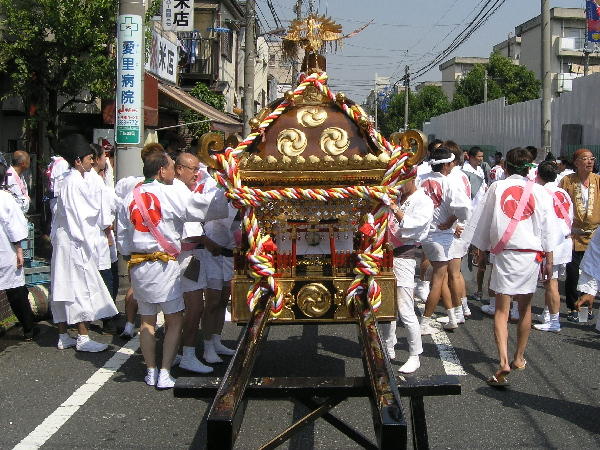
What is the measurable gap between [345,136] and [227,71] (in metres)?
29.3

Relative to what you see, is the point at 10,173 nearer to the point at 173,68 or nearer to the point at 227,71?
the point at 173,68

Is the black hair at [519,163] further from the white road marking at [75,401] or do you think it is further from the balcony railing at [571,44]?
the balcony railing at [571,44]

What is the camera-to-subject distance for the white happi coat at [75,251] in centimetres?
736

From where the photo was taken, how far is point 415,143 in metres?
5.63

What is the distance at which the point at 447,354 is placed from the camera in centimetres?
733

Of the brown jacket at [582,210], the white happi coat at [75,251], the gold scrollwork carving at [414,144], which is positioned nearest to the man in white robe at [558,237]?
the brown jacket at [582,210]

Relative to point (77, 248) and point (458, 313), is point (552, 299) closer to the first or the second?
point (458, 313)

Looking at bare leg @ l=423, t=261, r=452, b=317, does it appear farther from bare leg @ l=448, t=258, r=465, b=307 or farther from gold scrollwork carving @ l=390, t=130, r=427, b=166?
gold scrollwork carving @ l=390, t=130, r=427, b=166

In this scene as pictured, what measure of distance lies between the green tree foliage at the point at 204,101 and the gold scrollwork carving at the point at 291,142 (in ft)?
58.7

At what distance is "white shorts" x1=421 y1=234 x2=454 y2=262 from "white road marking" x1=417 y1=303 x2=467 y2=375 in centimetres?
82

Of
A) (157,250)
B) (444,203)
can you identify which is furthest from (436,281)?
(157,250)

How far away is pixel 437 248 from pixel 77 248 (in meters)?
3.69

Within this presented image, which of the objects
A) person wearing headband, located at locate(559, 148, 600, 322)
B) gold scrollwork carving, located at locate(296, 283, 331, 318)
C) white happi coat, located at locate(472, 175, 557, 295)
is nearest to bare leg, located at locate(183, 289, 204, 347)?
gold scrollwork carving, located at locate(296, 283, 331, 318)

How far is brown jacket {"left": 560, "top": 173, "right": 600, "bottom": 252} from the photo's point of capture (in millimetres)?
8969
